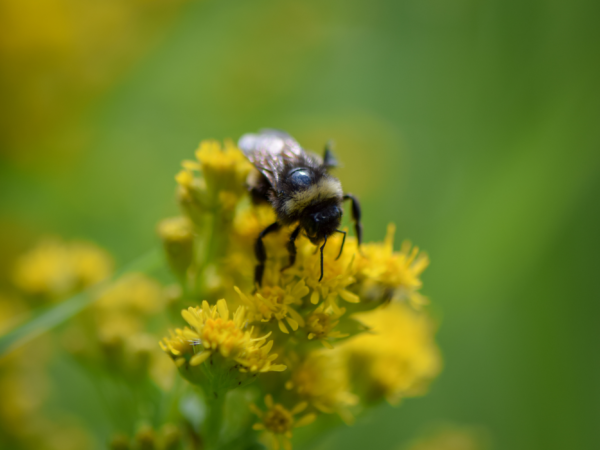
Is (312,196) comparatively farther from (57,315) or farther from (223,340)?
(57,315)

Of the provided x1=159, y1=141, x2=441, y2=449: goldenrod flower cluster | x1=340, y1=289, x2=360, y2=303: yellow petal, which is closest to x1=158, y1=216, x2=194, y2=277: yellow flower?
x1=159, y1=141, x2=441, y2=449: goldenrod flower cluster

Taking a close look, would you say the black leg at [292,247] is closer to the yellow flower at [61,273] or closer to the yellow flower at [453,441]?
the yellow flower at [61,273]

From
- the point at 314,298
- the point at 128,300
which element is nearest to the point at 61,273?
the point at 128,300

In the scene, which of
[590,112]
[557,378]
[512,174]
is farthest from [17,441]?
[590,112]

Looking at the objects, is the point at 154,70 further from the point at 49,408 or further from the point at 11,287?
the point at 49,408

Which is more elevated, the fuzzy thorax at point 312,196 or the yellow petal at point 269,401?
the fuzzy thorax at point 312,196

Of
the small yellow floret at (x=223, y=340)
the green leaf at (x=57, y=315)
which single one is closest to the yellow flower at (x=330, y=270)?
the small yellow floret at (x=223, y=340)

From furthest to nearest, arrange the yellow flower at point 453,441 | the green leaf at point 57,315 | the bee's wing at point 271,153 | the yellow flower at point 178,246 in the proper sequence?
the yellow flower at point 453,441, the bee's wing at point 271,153, the yellow flower at point 178,246, the green leaf at point 57,315
